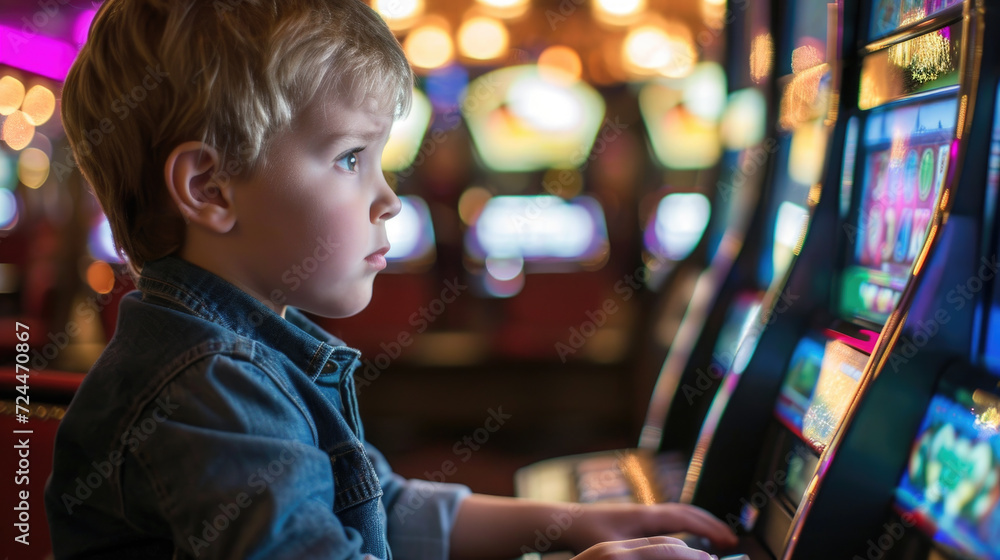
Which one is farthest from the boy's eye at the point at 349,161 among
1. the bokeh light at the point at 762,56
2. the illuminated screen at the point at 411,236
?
the illuminated screen at the point at 411,236

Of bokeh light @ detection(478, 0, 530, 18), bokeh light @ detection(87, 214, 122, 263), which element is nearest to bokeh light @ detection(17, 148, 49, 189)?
bokeh light @ detection(87, 214, 122, 263)

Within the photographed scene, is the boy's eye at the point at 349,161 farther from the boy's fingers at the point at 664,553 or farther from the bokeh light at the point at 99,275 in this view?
the bokeh light at the point at 99,275

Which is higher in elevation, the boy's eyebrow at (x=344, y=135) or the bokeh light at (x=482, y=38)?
the bokeh light at (x=482, y=38)

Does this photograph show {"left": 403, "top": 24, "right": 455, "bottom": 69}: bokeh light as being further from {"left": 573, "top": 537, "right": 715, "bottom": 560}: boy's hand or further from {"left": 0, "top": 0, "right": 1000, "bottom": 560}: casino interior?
{"left": 573, "top": 537, "right": 715, "bottom": 560}: boy's hand

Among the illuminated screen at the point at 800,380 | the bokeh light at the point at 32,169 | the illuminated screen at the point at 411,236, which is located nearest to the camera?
the illuminated screen at the point at 800,380

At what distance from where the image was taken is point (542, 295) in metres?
4.33

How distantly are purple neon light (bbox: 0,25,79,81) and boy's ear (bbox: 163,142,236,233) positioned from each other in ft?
16.3

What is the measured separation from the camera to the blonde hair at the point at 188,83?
2.56ft

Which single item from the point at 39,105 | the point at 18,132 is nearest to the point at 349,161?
the point at 39,105

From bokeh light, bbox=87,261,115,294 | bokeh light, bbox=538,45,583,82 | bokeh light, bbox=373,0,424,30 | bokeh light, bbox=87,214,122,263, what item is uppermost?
bokeh light, bbox=373,0,424,30

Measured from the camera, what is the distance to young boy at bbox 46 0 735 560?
2.30 ft

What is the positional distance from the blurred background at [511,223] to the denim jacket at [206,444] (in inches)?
110

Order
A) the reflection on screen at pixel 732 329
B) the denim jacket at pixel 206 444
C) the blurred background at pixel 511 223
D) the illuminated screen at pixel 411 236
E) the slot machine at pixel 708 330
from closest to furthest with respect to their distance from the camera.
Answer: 1. the denim jacket at pixel 206 444
2. the slot machine at pixel 708 330
3. the reflection on screen at pixel 732 329
4. the blurred background at pixel 511 223
5. the illuminated screen at pixel 411 236

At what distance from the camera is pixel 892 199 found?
1081mm
